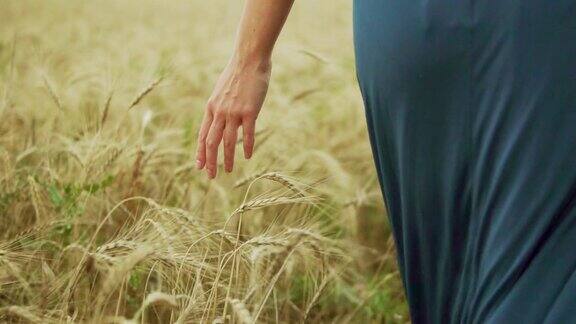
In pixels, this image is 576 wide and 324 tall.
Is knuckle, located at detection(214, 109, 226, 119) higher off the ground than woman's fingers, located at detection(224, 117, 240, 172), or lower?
higher

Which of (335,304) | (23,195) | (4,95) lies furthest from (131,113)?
(335,304)

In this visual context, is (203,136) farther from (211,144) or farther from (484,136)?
(484,136)

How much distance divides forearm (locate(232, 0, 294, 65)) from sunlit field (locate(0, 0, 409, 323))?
0.65 feet

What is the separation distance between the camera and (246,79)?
5.00 ft

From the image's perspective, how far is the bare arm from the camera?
1503 millimetres

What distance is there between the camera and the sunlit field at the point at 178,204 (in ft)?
5.40

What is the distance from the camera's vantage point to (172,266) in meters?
1.64

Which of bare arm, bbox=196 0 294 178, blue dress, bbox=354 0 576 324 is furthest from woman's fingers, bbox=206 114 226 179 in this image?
blue dress, bbox=354 0 576 324

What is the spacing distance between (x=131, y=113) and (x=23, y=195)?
2.47ft

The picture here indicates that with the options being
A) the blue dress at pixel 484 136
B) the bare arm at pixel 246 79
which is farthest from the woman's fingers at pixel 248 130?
the blue dress at pixel 484 136

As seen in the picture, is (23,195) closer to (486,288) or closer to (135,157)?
(135,157)

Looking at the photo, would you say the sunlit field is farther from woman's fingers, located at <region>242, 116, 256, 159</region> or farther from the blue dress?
the blue dress

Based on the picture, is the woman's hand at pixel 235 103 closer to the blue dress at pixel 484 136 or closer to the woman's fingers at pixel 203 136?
the woman's fingers at pixel 203 136

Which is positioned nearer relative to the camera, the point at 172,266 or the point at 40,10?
the point at 172,266
